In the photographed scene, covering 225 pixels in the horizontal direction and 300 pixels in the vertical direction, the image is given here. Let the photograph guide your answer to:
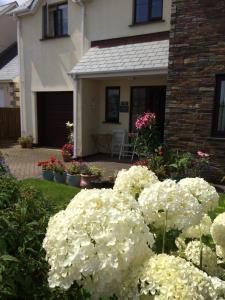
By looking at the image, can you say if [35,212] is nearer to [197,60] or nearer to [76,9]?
[197,60]

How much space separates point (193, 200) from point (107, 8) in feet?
35.8

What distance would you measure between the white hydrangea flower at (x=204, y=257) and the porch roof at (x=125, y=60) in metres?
7.78

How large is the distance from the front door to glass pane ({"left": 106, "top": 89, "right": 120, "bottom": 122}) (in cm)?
66

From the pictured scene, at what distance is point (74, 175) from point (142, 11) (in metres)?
6.46

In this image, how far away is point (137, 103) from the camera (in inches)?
454

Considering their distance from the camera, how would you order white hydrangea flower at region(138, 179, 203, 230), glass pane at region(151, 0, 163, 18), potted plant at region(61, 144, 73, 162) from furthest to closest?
potted plant at region(61, 144, 73, 162), glass pane at region(151, 0, 163, 18), white hydrangea flower at region(138, 179, 203, 230)

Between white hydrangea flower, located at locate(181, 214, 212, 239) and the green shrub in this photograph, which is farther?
white hydrangea flower, located at locate(181, 214, 212, 239)

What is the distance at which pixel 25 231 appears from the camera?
197 cm

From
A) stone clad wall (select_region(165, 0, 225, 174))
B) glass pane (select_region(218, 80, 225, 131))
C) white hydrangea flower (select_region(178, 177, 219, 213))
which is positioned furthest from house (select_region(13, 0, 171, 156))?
white hydrangea flower (select_region(178, 177, 219, 213))

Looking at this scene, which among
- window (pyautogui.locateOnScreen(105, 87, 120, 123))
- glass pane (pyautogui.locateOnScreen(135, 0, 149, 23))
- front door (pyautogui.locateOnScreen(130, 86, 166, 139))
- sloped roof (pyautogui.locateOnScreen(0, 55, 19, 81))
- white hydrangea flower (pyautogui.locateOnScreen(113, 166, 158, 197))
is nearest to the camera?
white hydrangea flower (pyautogui.locateOnScreen(113, 166, 158, 197))

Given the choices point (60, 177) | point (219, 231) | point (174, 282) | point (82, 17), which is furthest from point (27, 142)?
point (174, 282)

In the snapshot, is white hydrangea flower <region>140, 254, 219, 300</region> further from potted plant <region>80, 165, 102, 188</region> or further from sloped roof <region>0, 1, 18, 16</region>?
sloped roof <region>0, 1, 18, 16</region>

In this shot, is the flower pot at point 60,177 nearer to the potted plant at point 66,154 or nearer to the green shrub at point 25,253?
the potted plant at point 66,154

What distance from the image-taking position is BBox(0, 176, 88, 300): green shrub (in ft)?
4.92
